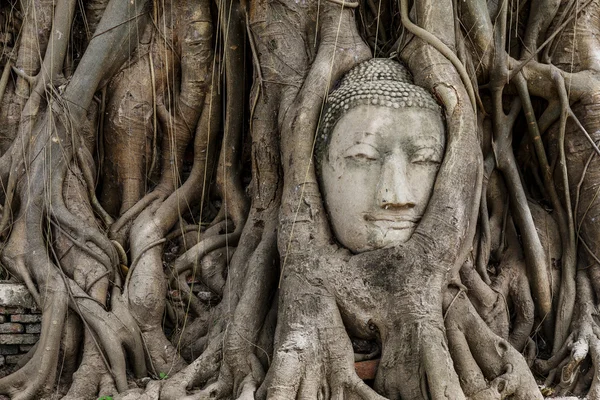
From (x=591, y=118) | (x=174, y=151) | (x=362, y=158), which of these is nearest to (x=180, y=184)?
(x=174, y=151)

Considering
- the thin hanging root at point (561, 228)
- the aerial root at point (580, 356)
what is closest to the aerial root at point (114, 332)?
the aerial root at point (580, 356)

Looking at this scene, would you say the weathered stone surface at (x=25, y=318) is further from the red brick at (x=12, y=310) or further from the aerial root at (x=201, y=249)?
the aerial root at (x=201, y=249)

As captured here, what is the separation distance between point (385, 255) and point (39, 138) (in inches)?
81.4

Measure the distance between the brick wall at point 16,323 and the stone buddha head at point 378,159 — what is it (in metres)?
1.63

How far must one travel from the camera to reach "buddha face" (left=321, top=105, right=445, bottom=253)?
3.53 meters

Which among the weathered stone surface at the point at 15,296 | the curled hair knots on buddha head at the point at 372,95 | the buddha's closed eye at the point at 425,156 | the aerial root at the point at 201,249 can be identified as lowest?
the weathered stone surface at the point at 15,296

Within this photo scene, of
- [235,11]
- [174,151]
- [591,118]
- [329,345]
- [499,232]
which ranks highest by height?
[235,11]

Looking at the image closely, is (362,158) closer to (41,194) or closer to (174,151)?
(174,151)

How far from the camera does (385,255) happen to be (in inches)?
136

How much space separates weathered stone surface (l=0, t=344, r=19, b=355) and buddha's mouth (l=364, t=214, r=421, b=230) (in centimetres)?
199

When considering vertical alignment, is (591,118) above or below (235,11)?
below

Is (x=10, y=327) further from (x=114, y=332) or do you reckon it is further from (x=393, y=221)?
(x=393, y=221)

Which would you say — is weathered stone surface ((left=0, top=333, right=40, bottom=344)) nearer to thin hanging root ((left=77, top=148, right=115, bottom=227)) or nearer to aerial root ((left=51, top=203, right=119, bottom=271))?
aerial root ((left=51, top=203, right=119, bottom=271))

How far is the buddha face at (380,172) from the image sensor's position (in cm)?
353
